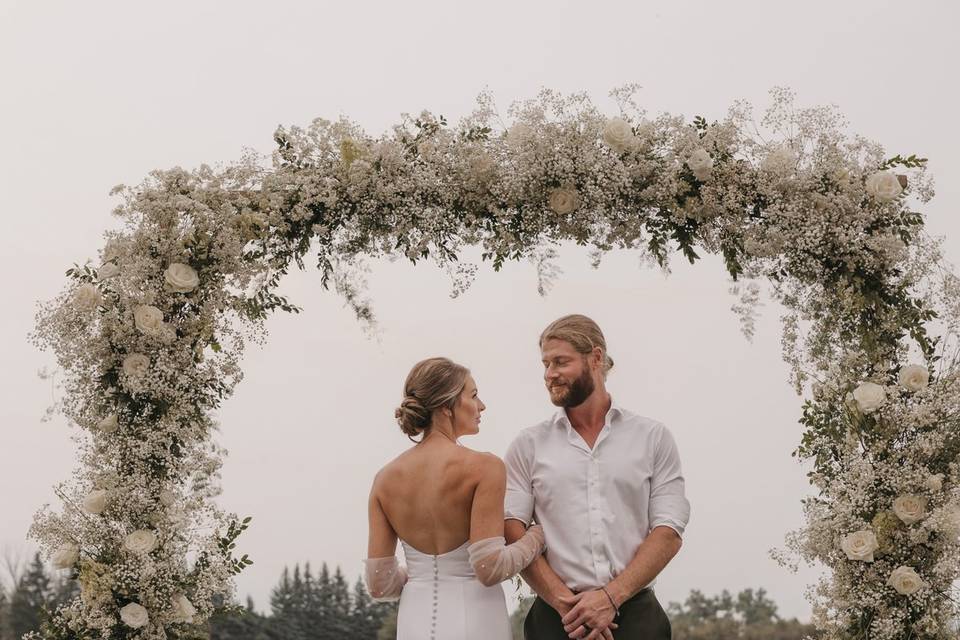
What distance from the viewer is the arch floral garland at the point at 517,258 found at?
741cm

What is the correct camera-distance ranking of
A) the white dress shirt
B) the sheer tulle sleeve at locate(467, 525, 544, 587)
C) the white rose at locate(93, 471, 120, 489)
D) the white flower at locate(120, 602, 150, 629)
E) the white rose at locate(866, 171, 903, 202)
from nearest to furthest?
1. the sheer tulle sleeve at locate(467, 525, 544, 587)
2. the white dress shirt
3. the white flower at locate(120, 602, 150, 629)
4. the white rose at locate(93, 471, 120, 489)
5. the white rose at locate(866, 171, 903, 202)

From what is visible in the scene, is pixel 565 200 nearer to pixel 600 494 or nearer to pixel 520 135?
pixel 520 135

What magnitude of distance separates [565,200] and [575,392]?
1816 millimetres

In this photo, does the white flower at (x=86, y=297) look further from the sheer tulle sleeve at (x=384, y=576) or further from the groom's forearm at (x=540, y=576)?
the groom's forearm at (x=540, y=576)

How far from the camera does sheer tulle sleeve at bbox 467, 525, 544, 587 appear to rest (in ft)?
19.4

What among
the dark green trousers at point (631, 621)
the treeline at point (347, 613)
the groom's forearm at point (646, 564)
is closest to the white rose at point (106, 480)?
the dark green trousers at point (631, 621)

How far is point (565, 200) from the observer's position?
7.73 m

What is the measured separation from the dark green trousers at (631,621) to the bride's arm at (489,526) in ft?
2.02

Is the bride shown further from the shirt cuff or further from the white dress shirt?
the shirt cuff

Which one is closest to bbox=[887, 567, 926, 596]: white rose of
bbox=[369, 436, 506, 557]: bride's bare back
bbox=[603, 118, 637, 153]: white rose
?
bbox=[369, 436, 506, 557]: bride's bare back

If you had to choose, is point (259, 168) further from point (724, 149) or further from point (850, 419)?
point (850, 419)

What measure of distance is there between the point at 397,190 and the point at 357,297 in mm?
884

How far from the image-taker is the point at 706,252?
8.01m

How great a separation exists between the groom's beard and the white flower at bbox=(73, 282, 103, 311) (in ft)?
11.1
